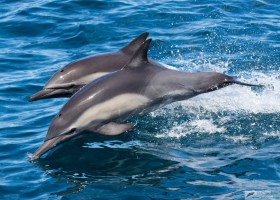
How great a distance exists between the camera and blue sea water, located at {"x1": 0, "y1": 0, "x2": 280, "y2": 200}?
363 inches

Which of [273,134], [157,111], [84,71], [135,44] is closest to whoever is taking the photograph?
[273,134]

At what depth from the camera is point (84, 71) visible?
11492 millimetres

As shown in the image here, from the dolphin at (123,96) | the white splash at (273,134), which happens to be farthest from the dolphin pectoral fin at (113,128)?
the white splash at (273,134)

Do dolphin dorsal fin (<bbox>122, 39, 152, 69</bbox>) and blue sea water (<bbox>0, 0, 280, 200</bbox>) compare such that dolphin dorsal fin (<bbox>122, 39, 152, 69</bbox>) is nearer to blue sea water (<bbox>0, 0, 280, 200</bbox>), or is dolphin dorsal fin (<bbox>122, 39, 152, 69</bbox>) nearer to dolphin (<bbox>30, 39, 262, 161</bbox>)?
dolphin (<bbox>30, 39, 262, 161</bbox>)

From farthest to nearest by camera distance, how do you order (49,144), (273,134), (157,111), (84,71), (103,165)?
(157,111)
(84,71)
(273,134)
(49,144)
(103,165)

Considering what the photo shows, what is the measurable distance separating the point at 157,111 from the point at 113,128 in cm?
182

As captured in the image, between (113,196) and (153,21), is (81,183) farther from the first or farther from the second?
(153,21)

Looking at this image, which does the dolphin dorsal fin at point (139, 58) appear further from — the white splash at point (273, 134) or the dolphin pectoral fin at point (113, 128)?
the white splash at point (273, 134)

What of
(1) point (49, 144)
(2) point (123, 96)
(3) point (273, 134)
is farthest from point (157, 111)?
(1) point (49, 144)

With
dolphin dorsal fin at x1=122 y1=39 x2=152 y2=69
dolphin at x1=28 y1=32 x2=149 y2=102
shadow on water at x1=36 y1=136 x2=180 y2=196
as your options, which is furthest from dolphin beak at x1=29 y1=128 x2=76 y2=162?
dolphin at x1=28 y1=32 x2=149 y2=102

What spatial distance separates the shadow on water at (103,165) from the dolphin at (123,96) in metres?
0.34

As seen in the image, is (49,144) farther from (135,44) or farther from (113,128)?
(135,44)

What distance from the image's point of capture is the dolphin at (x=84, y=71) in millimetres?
11391

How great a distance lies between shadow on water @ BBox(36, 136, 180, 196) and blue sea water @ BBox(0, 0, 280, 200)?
0.05 feet
